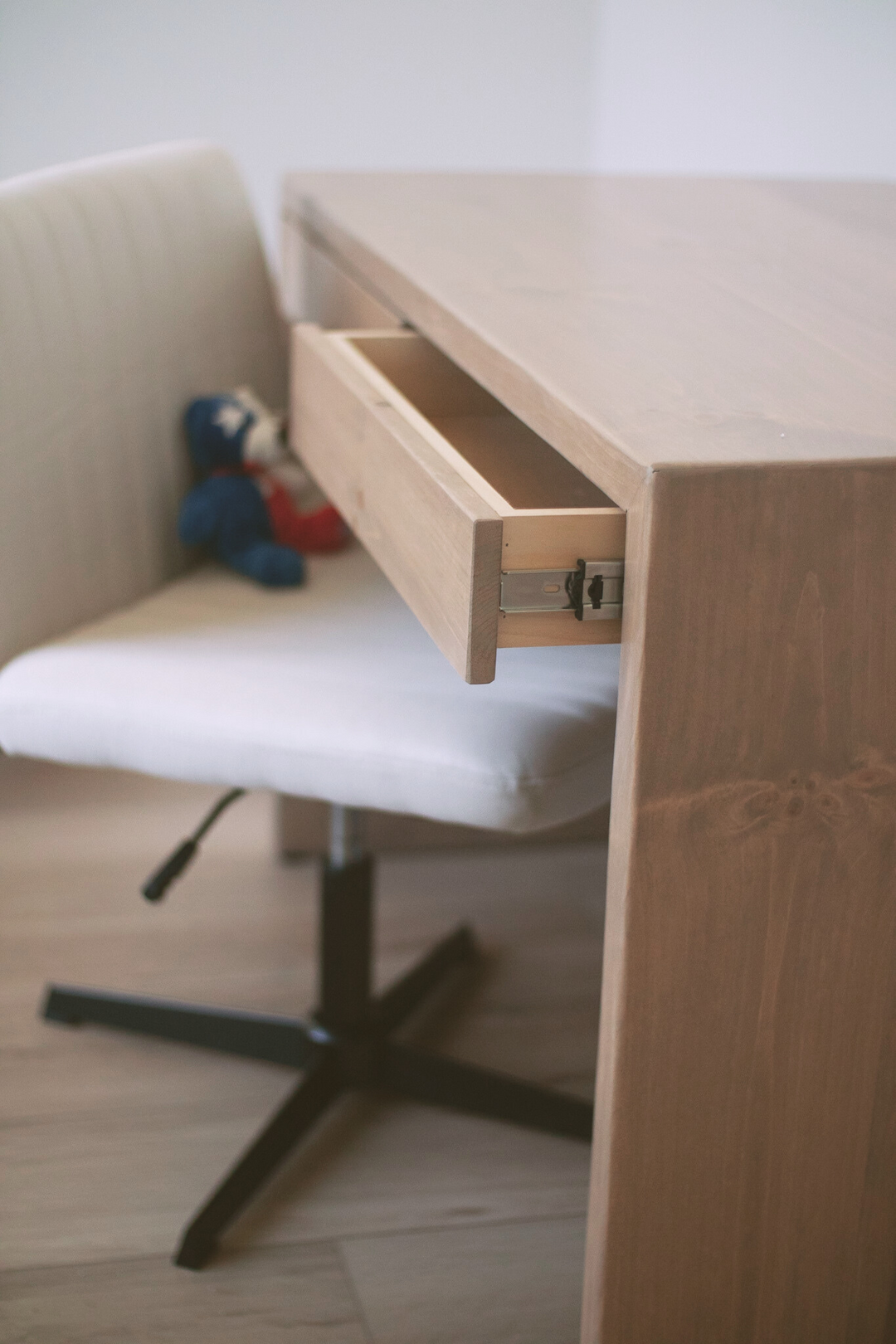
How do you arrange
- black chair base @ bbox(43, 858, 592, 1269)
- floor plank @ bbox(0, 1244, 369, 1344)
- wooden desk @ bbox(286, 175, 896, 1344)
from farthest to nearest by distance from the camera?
black chair base @ bbox(43, 858, 592, 1269) < floor plank @ bbox(0, 1244, 369, 1344) < wooden desk @ bbox(286, 175, 896, 1344)

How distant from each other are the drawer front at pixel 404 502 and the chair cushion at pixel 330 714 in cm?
12

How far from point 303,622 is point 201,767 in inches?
9.0

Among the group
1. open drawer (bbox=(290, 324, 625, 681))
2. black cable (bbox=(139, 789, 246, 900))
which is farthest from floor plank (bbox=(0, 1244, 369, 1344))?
open drawer (bbox=(290, 324, 625, 681))

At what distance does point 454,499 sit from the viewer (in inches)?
27.5

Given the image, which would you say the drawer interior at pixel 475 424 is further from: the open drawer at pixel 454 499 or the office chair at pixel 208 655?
the office chair at pixel 208 655

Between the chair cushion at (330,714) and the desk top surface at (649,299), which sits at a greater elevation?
the desk top surface at (649,299)

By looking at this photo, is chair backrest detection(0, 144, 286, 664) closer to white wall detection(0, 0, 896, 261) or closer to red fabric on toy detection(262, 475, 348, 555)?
red fabric on toy detection(262, 475, 348, 555)

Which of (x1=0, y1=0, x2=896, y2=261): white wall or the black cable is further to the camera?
(x1=0, y1=0, x2=896, y2=261): white wall

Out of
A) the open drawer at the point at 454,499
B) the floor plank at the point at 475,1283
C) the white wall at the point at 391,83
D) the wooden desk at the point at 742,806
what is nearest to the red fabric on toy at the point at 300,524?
the open drawer at the point at 454,499

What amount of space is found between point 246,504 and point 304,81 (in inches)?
48.2

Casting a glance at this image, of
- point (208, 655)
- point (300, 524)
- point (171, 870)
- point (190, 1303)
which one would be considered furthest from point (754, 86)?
point (190, 1303)

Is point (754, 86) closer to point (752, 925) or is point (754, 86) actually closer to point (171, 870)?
point (171, 870)

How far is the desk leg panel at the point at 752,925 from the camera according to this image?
634 mm

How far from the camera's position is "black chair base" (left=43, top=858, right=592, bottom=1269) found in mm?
1226
